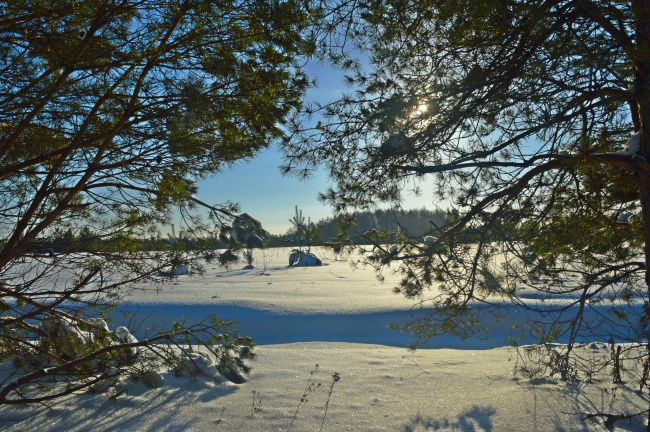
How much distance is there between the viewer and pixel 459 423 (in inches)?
142

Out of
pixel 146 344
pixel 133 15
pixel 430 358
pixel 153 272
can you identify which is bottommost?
pixel 430 358

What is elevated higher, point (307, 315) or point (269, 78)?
point (269, 78)

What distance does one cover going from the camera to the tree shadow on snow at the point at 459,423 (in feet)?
11.3

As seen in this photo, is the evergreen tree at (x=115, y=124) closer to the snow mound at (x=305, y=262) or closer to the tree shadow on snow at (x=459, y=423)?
the tree shadow on snow at (x=459, y=423)

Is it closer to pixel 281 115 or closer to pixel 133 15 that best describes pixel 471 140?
pixel 281 115

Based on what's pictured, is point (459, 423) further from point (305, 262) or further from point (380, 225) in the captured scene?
point (305, 262)

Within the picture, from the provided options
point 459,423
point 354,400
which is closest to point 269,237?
point 354,400

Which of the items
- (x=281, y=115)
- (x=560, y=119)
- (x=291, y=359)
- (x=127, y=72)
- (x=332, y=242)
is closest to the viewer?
(x=127, y=72)

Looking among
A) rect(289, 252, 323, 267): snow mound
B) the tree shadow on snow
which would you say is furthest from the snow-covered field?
rect(289, 252, 323, 267): snow mound

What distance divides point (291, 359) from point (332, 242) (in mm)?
2786

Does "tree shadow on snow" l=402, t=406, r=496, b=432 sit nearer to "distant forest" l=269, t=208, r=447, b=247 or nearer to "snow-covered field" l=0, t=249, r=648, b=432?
"snow-covered field" l=0, t=249, r=648, b=432

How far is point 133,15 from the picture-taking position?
120 inches

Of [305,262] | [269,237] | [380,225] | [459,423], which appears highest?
[380,225]

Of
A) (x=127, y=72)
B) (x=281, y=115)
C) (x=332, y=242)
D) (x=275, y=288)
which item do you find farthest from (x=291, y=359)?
(x=275, y=288)
